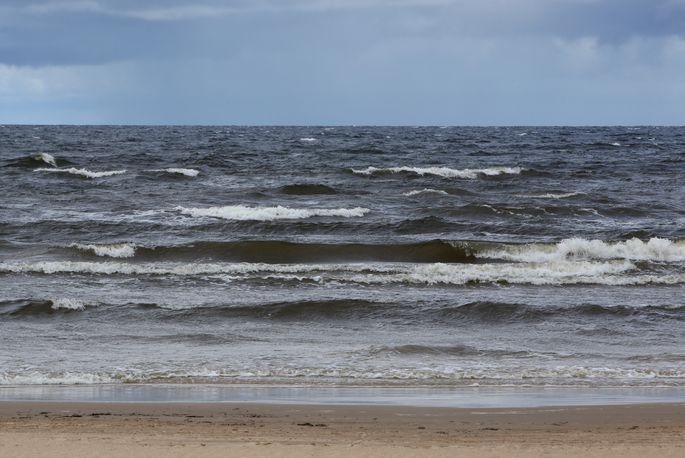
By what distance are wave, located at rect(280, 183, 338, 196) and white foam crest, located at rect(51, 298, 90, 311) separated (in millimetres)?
17094

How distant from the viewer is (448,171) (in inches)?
1508

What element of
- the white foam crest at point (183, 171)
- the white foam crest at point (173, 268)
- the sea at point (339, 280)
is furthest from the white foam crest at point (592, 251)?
the white foam crest at point (183, 171)

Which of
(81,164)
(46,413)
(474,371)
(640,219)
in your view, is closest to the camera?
(46,413)

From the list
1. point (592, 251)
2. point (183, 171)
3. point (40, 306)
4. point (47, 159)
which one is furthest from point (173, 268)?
point (47, 159)

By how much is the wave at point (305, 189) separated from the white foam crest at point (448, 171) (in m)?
6.28

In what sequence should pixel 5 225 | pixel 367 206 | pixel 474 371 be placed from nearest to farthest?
1. pixel 474 371
2. pixel 5 225
3. pixel 367 206

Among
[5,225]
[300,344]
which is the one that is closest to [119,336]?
[300,344]

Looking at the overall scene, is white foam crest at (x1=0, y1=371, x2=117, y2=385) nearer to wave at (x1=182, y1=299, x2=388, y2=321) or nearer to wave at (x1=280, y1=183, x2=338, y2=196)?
wave at (x1=182, y1=299, x2=388, y2=321)

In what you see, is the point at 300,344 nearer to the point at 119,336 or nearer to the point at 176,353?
the point at 176,353

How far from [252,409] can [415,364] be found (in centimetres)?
263

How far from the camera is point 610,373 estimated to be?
9266 mm

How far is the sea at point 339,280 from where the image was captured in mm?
9570

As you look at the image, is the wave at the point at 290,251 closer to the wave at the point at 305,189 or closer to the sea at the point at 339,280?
the sea at the point at 339,280

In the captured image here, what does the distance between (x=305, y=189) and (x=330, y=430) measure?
944 inches
